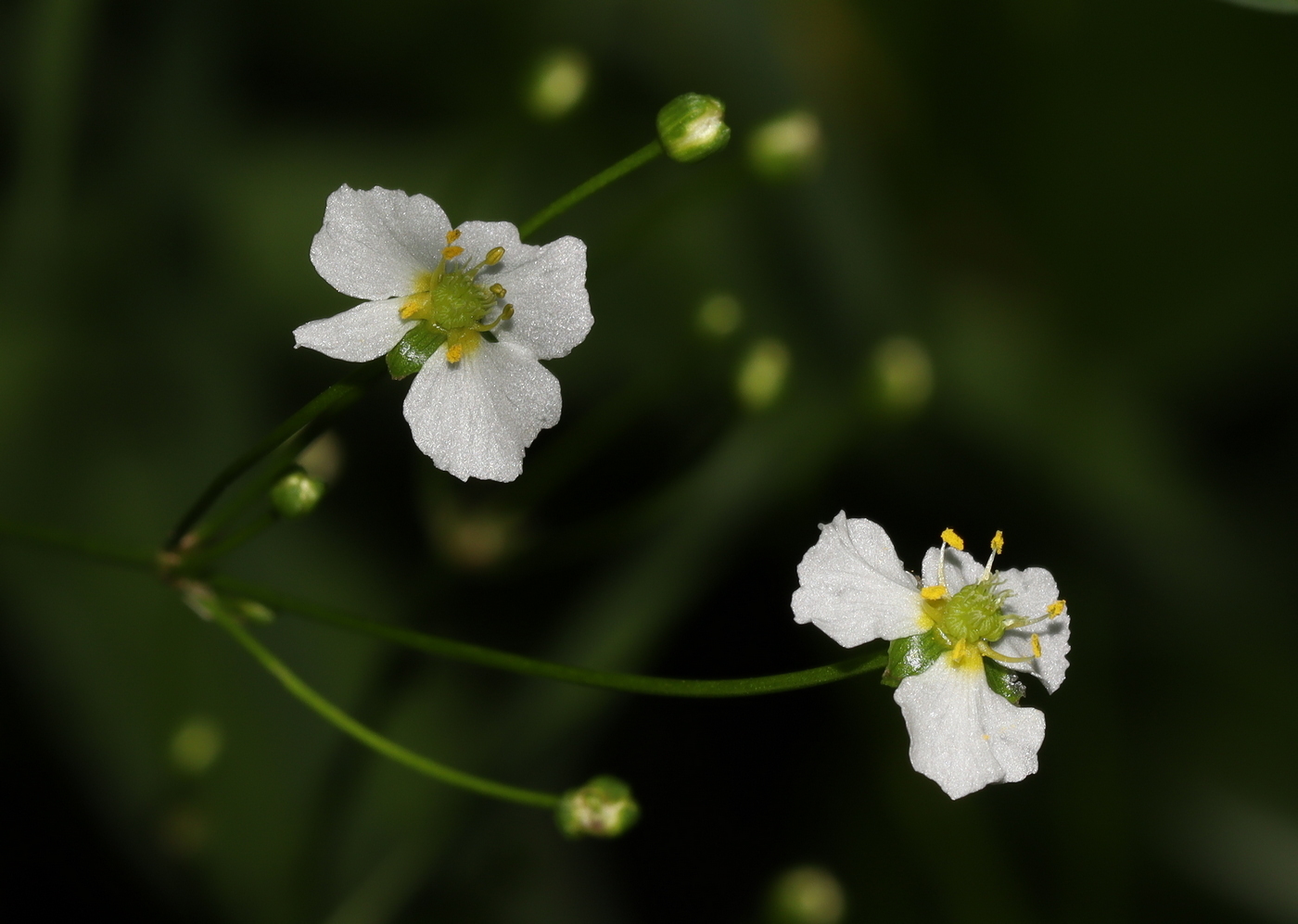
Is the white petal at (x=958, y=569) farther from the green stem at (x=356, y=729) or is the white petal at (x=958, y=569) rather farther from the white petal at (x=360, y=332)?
the white petal at (x=360, y=332)

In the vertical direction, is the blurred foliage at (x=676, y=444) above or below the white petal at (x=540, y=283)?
above

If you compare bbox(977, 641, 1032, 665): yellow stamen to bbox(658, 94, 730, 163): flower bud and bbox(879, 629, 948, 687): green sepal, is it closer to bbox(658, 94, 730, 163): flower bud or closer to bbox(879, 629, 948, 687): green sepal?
bbox(879, 629, 948, 687): green sepal

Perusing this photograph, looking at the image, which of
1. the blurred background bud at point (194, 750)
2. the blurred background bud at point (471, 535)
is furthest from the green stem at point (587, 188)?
the blurred background bud at point (194, 750)

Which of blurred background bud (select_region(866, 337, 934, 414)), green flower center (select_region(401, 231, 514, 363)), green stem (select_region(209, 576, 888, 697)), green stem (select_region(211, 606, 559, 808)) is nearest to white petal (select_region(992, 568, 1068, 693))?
green stem (select_region(209, 576, 888, 697))

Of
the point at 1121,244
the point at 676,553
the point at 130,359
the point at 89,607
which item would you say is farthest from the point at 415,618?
the point at 1121,244

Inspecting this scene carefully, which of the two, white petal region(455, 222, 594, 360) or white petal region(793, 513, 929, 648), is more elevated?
white petal region(455, 222, 594, 360)

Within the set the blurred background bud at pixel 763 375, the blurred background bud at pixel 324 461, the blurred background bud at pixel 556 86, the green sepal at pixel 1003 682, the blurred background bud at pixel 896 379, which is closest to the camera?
the green sepal at pixel 1003 682

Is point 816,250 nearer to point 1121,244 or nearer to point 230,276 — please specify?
point 1121,244
